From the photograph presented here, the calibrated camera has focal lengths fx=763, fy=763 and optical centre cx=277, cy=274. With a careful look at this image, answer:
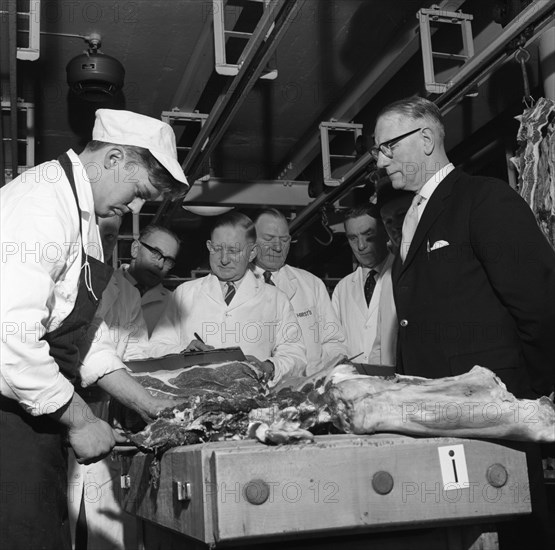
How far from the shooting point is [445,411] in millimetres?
1827

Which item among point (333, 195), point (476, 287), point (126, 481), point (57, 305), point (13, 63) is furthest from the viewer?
point (333, 195)

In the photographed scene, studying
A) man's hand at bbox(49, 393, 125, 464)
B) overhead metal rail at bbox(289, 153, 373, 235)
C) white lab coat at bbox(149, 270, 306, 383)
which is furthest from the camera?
overhead metal rail at bbox(289, 153, 373, 235)

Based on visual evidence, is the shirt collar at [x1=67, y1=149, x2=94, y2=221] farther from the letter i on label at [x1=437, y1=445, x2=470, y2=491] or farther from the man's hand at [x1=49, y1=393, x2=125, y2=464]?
the letter i on label at [x1=437, y1=445, x2=470, y2=491]

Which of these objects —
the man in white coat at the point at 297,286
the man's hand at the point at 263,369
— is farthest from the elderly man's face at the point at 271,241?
the man's hand at the point at 263,369

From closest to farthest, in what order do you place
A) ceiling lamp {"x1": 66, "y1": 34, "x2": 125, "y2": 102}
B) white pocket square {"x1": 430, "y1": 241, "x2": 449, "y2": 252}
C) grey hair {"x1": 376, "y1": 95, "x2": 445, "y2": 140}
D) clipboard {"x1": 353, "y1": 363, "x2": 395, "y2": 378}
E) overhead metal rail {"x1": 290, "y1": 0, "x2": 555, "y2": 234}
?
white pocket square {"x1": 430, "y1": 241, "x2": 449, "y2": 252}
clipboard {"x1": 353, "y1": 363, "x2": 395, "y2": 378}
grey hair {"x1": 376, "y1": 95, "x2": 445, "y2": 140}
overhead metal rail {"x1": 290, "y1": 0, "x2": 555, "y2": 234}
ceiling lamp {"x1": 66, "y1": 34, "x2": 125, "y2": 102}

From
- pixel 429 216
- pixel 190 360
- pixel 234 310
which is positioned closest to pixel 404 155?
pixel 429 216

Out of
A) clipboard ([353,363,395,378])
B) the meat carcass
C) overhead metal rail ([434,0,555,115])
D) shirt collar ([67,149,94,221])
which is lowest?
the meat carcass

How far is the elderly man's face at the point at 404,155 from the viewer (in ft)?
10.3

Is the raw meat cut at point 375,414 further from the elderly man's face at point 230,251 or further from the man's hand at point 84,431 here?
the elderly man's face at point 230,251

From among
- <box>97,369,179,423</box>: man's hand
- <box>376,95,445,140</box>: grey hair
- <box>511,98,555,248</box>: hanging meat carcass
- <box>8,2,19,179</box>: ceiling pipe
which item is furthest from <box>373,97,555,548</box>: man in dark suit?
<box>8,2,19,179</box>: ceiling pipe

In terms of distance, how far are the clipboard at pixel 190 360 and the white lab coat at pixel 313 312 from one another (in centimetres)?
169

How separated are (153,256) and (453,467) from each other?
3393 millimetres

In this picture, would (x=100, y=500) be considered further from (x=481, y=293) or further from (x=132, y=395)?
(x=481, y=293)

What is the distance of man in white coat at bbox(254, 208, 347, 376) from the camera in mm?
4969
